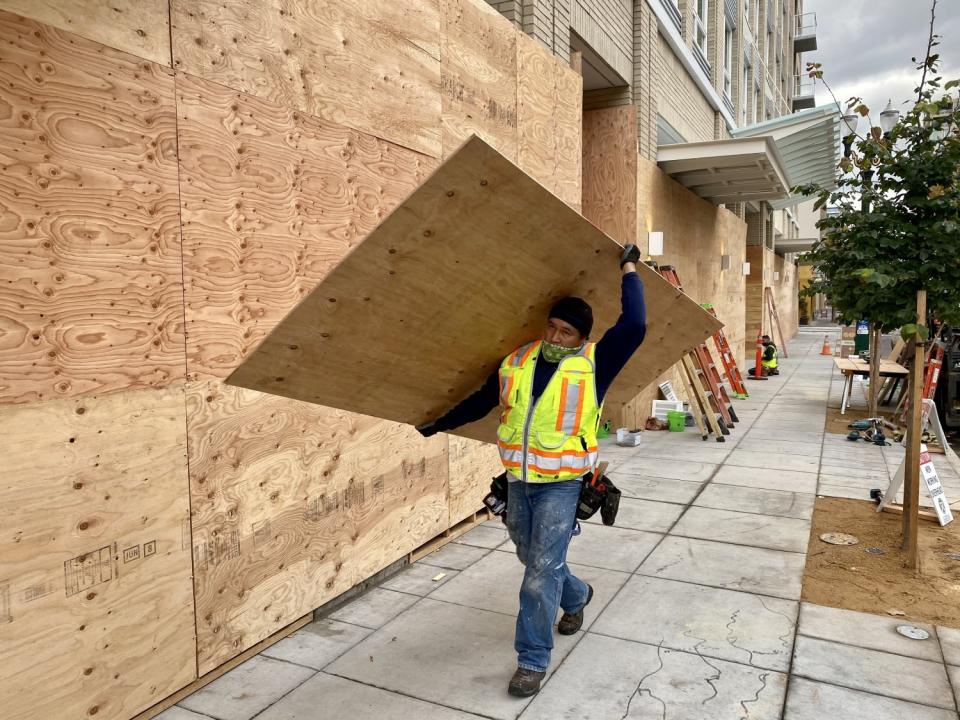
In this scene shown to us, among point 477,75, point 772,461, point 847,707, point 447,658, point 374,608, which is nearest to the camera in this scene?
point 847,707

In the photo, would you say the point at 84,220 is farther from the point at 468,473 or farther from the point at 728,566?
the point at 728,566

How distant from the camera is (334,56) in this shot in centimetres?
462

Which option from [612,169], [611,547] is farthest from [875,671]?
[612,169]

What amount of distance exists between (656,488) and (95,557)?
6002 millimetres

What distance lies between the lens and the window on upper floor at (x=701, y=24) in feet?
57.6

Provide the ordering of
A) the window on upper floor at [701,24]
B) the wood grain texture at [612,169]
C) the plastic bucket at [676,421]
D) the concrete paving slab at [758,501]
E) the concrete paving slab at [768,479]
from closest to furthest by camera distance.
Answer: the concrete paving slab at [758,501]
the concrete paving slab at [768,479]
the wood grain texture at [612,169]
the plastic bucket at [676,421]
the window on upper floor at [701,24]

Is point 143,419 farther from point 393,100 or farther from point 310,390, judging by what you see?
point 393,100

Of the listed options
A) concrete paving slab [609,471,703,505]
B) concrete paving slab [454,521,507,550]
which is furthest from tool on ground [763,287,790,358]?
concrete paving slab [454,521,507,550]

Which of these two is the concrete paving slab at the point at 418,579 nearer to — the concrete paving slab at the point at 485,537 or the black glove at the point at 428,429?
the concrete paving slab at the point at 485,537

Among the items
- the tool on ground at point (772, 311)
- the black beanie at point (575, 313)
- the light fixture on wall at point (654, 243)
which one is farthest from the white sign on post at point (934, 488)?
the tool on ground at point (772, 311)

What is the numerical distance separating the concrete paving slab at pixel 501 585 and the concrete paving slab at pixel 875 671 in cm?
128

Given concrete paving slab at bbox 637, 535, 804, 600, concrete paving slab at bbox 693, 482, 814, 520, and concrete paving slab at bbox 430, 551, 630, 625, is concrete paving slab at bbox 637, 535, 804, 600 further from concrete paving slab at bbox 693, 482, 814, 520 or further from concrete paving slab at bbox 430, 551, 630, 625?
concrete paving slab at bbox 693, 482, 814, 520

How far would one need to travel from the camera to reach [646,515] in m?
6.97

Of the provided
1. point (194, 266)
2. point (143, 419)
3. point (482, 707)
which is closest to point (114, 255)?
point (194, 266)
